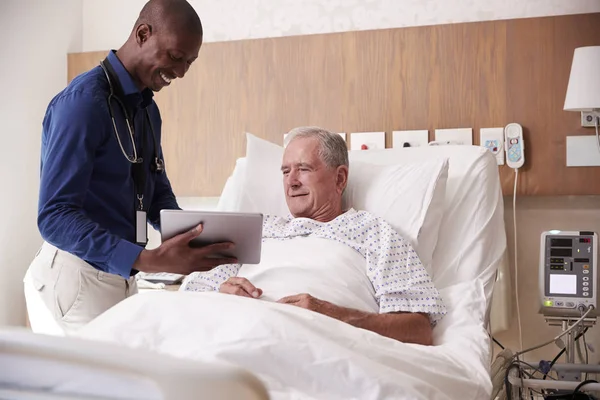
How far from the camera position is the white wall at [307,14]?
2912 mm

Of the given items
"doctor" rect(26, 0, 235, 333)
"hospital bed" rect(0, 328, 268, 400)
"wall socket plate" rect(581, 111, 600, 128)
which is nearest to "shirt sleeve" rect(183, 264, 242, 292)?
"doctor" rect(26, 0, 235, 333)

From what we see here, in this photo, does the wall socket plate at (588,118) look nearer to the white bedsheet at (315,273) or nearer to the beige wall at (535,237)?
the beige wall at (535,237)

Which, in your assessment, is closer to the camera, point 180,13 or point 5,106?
point 180,13

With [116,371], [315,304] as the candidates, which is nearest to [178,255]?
[315,304]

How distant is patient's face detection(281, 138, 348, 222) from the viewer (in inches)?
88.6

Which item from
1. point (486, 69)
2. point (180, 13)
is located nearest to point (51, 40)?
point (180, 13)

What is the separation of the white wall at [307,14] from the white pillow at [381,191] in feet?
2.70

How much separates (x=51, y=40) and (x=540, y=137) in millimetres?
2274

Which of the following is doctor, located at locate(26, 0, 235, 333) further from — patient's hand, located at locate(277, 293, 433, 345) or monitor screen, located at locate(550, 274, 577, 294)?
monitor screen, located at locate(550, 274, 577, 294)

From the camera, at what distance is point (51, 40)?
11.3 feet

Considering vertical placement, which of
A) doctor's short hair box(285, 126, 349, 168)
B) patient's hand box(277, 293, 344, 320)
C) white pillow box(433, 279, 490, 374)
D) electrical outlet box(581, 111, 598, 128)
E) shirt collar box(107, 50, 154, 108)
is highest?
shirt collar box(107, 50, 154, 108)

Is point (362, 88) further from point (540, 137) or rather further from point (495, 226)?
point (495, 226)

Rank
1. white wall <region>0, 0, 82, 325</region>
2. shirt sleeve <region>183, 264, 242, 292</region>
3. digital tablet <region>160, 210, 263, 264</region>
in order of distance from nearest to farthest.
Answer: digital tablet <region>160, 210, 263, 264</region> < shirt sleeve <region>183, 264, 242, 292</region> < white wall <region>0, 0, 82, 325</region>

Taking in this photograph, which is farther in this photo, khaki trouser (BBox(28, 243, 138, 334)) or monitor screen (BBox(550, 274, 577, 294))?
monitor screen (BBox(550, 274, 577, 294))
